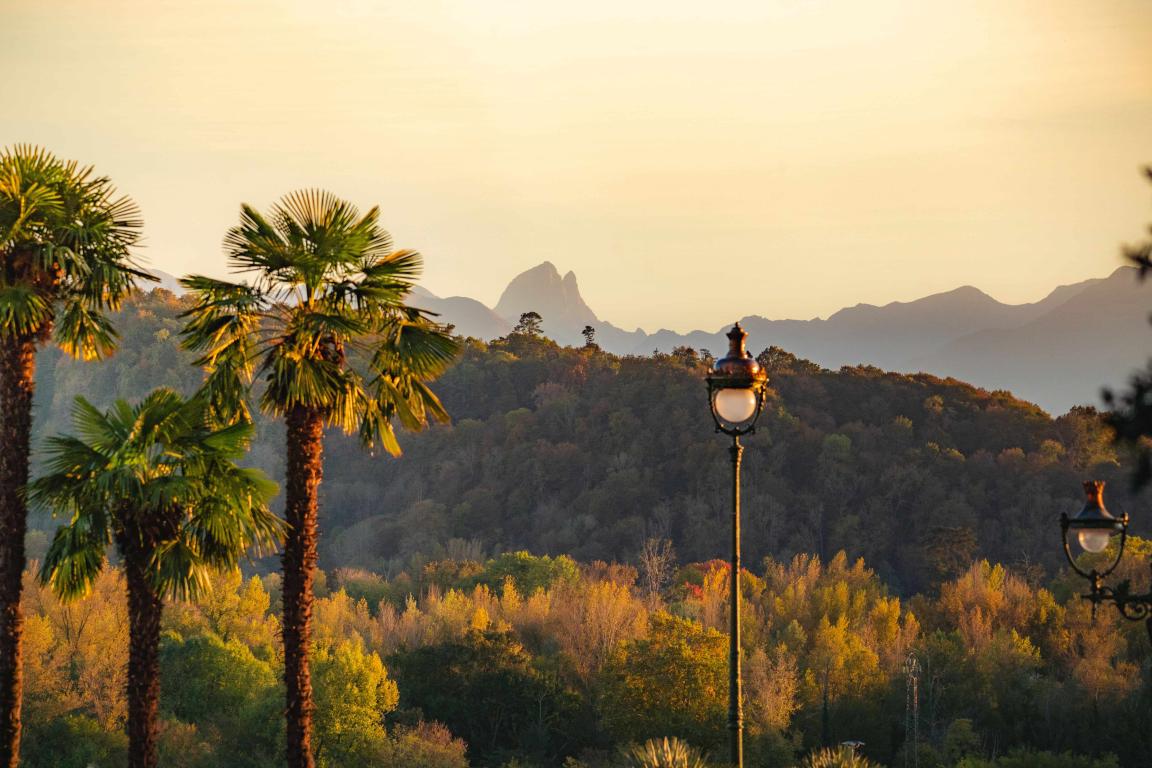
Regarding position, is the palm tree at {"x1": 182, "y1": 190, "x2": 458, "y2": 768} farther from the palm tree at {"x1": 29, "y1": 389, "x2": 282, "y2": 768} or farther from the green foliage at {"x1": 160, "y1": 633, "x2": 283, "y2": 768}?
the green foliage at {"x1": 160, "y1": 633, "x2": 283, "y2": 768}

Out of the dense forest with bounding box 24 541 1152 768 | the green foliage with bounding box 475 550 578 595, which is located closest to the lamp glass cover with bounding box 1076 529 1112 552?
the dense forest with bounding box 24 541 1152 768

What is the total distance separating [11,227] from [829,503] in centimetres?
8821

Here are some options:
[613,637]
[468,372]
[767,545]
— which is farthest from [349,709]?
[468,372]

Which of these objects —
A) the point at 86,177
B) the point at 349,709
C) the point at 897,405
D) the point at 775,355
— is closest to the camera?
the point at 86,177

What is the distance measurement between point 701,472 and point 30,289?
3460 inches

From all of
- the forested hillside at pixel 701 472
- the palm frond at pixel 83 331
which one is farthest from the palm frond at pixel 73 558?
the forested hillside at pixel 701 472

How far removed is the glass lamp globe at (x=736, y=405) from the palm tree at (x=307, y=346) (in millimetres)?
5065

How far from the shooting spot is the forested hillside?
3866 inches

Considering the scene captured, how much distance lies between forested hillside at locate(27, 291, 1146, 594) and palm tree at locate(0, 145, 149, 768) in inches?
2907

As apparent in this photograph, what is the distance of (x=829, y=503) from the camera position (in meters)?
104

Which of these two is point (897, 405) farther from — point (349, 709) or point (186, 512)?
point (186, 512)

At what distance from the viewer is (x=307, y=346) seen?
61.1 ft

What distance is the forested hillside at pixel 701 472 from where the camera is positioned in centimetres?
9819

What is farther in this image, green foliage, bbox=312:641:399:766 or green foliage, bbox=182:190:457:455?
green foliage, bbox=312:641:399:766
